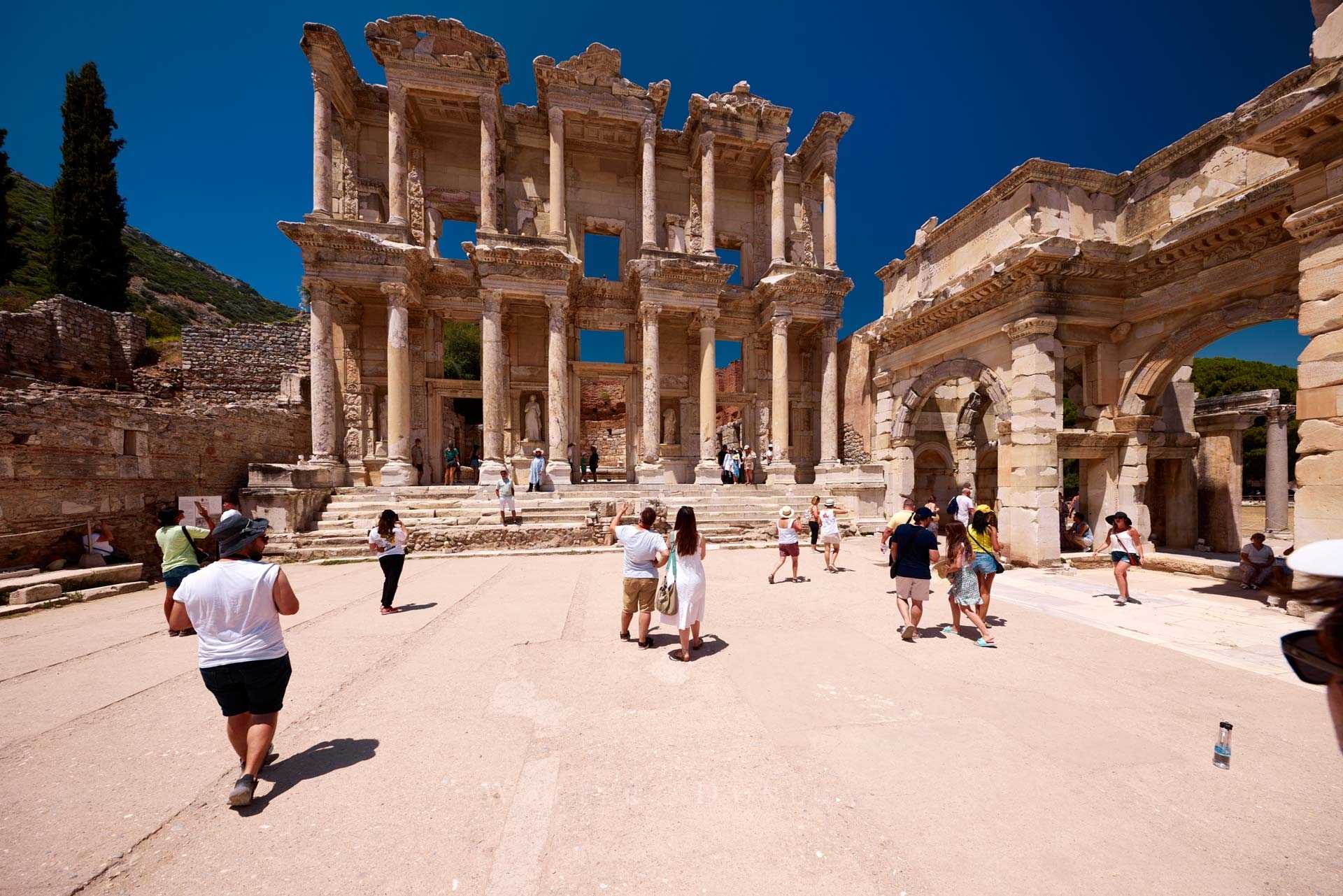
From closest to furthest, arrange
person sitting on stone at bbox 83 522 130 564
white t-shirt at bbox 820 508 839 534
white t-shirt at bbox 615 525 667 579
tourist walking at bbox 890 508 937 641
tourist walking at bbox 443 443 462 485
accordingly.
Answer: white t-shirt at bbox 615 525 667 579 < tourist walking at bbox 890 508 937 641 < person sitting on stone at bbox 83 522 130 564 < white t-shirt at bbox 820 508 839 534 < tourist walking at bbox 443 443 462 485

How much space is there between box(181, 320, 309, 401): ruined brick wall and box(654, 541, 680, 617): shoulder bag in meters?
18.5

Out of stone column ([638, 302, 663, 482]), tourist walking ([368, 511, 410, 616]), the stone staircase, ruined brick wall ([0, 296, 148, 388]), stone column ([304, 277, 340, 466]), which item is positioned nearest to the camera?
tourist walking ([368, 511, 410, 616])

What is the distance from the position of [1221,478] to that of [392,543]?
68.8ft

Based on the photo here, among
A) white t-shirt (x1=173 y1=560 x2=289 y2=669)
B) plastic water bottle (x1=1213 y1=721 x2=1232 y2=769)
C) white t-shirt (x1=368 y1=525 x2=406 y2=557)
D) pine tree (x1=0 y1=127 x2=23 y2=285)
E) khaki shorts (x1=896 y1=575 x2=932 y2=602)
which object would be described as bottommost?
plastic water bottle (x1=1213 y1=721 x2=1232 y2=769)

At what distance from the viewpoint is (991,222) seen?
1066 centimetres

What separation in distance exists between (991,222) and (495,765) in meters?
13.1

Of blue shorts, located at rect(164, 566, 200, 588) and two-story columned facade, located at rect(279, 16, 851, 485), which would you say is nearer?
blue shorts, located at rect(164, 566, 200, 588)

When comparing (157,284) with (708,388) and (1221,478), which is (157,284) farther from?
(1221,478)

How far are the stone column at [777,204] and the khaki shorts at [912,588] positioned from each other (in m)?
15.5

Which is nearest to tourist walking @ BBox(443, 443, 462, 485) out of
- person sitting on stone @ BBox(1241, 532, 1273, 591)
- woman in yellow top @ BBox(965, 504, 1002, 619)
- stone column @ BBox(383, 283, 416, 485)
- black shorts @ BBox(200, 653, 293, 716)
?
stone column @ BBox(383, 283, 416, 485)

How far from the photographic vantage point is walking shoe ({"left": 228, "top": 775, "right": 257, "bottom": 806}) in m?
2.63

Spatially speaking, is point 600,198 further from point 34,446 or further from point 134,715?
point 134,715

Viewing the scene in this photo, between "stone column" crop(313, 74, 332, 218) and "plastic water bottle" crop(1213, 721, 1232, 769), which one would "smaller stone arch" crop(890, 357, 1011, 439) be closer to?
"plastic water bottle" crop(1213, 721, 1232, 769)

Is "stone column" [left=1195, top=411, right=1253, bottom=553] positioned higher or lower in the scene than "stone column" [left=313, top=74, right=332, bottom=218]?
lower
